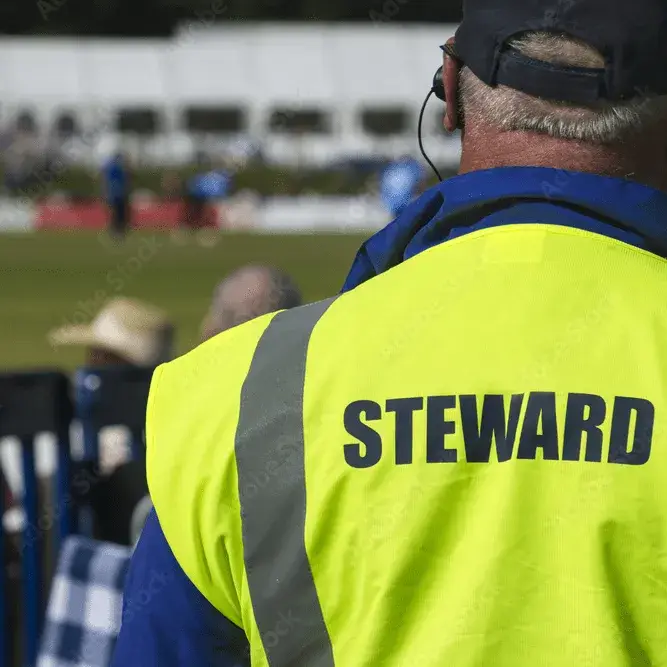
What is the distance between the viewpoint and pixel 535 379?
130 cm

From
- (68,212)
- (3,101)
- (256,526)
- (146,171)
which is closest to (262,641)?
(256,526)

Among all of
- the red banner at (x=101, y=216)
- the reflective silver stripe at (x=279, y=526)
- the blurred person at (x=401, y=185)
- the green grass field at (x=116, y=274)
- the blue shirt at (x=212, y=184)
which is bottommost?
the reflective silver stripe at (x=279, y=526)

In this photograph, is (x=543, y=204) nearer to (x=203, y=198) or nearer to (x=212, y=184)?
(x=203, y=198)

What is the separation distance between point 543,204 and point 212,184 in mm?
29130

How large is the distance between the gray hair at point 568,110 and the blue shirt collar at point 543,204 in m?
0.05

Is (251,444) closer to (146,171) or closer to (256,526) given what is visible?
(256,526)

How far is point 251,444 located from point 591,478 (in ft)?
1.19

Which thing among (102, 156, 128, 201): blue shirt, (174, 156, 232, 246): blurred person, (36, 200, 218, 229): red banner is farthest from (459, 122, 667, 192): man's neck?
(36, 200, 218, 229): red banner

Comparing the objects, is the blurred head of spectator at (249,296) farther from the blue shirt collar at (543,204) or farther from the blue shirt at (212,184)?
the blue shirt at (212,184)

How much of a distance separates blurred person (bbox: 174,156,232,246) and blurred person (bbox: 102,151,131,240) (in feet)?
4.00

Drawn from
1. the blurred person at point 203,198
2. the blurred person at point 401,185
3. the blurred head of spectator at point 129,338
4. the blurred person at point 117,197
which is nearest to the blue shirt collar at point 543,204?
the blurred head of spectator at point 129,338

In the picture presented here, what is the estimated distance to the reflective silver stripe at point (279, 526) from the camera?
132 cm

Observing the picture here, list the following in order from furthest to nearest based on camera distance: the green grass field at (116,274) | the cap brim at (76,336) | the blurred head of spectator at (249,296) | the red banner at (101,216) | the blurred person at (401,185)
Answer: the red banner at (101,216) < the blurred person at (401,185) < the green grass field at (116,274) < the cap brim at (76,336) < the blurred head of spectator at (249,296)

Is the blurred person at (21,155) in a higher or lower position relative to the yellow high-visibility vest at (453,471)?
higher
